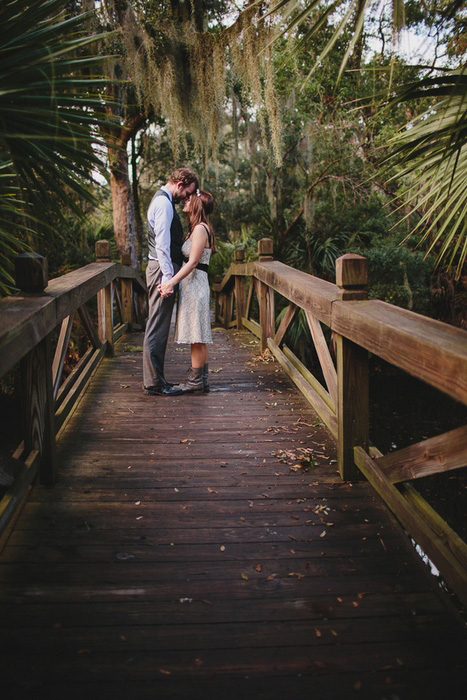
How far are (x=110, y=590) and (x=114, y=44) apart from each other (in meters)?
8.80

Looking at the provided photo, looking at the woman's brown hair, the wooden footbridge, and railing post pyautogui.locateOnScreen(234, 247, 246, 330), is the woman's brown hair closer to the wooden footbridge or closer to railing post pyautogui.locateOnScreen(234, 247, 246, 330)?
the wooden footbridge

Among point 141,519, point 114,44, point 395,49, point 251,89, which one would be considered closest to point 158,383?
point 141,519

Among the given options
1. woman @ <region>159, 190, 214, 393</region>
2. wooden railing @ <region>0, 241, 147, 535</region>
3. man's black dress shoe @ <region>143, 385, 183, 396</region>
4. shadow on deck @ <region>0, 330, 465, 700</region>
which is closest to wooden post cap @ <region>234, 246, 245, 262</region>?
woman @ <region>159, 190, 214, 393</region>

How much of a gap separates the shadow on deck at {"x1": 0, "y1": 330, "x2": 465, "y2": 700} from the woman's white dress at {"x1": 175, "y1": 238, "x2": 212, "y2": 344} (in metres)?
1.36

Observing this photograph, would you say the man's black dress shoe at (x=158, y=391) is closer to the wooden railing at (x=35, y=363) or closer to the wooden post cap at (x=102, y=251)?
the wooden railing at (x=35, y=363)

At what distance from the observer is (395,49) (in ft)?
7.92

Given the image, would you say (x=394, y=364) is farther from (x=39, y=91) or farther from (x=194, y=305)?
(x=194, y=305)

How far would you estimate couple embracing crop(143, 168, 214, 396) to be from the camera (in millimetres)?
4652

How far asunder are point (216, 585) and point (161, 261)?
2.88 m

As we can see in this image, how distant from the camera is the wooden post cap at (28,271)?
308 centimetres

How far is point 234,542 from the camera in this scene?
8.45 feet

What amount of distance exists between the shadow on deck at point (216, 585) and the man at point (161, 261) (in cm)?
119

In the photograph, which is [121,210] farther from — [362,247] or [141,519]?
[141,519]

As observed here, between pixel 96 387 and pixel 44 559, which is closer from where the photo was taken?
pixel 44 559
